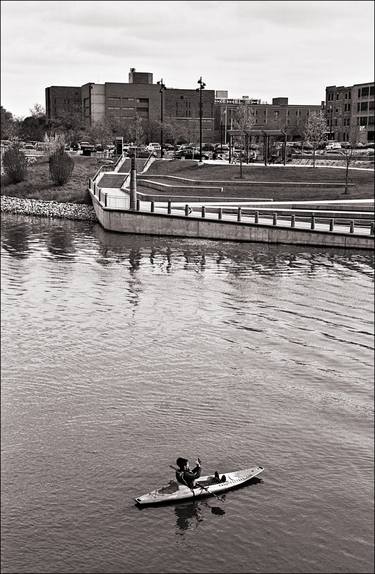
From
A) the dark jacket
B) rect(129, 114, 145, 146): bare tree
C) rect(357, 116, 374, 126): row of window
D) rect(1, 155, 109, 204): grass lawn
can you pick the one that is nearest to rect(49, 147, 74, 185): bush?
rect(1, 155, 109, 204): grass lawn

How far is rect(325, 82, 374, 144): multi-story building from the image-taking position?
14250cm

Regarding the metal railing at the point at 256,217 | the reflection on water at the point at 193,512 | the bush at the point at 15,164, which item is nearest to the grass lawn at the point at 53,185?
the bush at the point at 15,164

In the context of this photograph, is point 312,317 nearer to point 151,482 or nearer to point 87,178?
point 151,482

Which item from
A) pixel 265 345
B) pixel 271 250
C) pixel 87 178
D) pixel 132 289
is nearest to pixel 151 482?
pixel 265 345

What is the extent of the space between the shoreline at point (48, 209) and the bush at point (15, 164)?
5.92 metres

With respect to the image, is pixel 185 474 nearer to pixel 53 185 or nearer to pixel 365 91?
pixel 53 185

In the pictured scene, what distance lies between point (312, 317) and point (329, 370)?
7.06 meters

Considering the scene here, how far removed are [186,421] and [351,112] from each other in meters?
135

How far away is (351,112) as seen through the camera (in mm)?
148750

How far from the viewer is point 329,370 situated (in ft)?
86.4

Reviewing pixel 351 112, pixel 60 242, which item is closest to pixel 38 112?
pixel 351 112

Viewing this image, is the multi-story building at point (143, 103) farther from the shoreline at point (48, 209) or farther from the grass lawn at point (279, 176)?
the shoreline at point (48, 209)

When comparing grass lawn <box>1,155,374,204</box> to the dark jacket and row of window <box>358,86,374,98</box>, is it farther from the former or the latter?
row of window <box>358,86,374,98</box>

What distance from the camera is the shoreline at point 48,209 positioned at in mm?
72844
